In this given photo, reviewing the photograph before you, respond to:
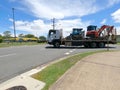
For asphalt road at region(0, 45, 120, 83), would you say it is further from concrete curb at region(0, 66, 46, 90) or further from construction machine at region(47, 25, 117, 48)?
construction machine at region(47, 25, 117, 48)

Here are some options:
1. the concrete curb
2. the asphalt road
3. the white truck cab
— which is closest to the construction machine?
the white truck cab

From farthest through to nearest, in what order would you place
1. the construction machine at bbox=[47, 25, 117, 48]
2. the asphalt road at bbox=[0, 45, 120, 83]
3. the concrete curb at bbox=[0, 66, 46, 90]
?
the construction machine at bbox=[47, 25, 117, 48]
the asphalt road at bbox=[0, 45, 120, 83]
the concrete curb at bbox=[0, 66, 46, 90]

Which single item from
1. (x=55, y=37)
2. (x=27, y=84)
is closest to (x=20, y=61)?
(x=27, y=84)

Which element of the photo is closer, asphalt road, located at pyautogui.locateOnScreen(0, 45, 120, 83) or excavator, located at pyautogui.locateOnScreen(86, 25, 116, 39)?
asphalt road, located at pyautogui.locateOnScreen(0, 45, 120, 83)

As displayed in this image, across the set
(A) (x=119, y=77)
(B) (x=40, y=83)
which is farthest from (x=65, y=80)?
(A) (x=119, y=77)

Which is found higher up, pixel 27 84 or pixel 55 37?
pixel 55 37


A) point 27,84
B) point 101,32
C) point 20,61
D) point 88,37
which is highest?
point 101,32

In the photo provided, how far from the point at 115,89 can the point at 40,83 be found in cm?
236

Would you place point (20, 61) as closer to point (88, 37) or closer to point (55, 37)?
point (55, 37)

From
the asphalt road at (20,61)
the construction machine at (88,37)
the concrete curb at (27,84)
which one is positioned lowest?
the concrete curb at (27,84)

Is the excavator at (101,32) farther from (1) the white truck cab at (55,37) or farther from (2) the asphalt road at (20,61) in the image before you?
(2) the asphalt road at (20,61)

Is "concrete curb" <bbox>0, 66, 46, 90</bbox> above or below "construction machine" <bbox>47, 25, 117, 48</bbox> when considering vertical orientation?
below

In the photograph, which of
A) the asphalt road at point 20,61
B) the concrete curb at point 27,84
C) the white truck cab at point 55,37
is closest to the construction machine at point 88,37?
the white truck cab at point 55,37

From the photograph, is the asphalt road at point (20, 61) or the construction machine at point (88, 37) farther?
the construction machine at point (88, 37)
